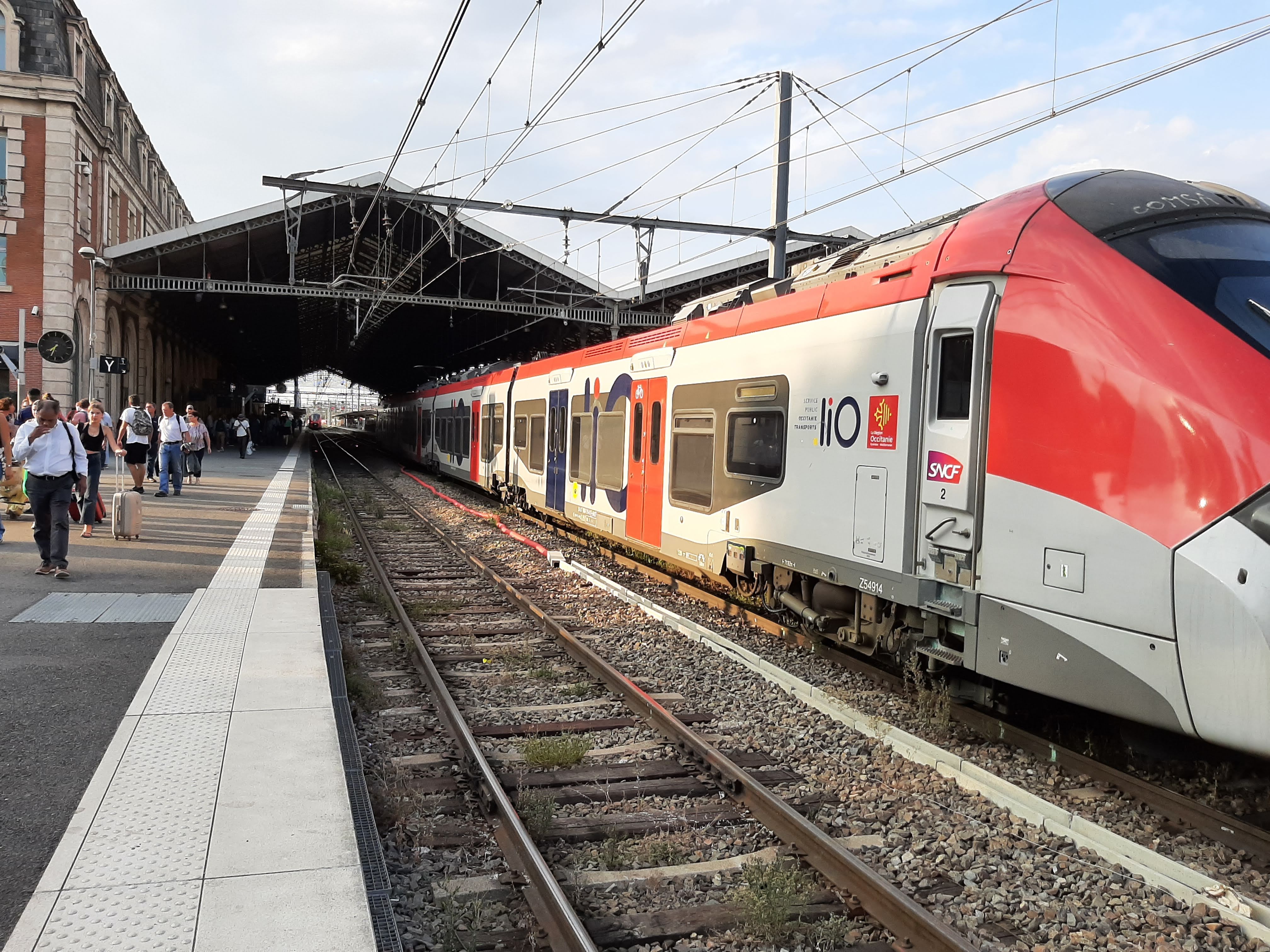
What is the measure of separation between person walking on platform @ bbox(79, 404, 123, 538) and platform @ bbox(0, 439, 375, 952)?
126 inches

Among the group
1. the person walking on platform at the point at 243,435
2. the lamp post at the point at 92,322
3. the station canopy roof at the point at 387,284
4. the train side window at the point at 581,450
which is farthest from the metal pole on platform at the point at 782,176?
the person walking on platform at the point at 243,435

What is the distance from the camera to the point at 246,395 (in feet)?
270

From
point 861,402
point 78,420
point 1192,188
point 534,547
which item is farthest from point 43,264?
point 1192,188

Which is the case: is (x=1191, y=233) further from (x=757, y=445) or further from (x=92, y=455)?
(x=92, y=455)

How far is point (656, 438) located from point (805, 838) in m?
6.42

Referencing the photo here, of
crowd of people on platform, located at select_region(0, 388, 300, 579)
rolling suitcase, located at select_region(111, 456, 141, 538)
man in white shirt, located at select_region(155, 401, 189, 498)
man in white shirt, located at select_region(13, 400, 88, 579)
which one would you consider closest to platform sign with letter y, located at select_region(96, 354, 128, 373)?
crowd of people on platform, located at select_region(0, 388, 300, 579)

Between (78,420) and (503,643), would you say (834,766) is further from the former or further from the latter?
(78,420)

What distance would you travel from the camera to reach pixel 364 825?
13.3 feet

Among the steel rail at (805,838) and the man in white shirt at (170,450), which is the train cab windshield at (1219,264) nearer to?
the steel rail at (805,838)

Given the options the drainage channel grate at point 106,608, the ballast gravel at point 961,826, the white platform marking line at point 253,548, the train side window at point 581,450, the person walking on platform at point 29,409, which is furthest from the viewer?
the train side window at point 581,450

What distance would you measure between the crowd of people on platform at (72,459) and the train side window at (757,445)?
6.29m

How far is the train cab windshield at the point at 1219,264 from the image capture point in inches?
179

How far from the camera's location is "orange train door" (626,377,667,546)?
10391 mm

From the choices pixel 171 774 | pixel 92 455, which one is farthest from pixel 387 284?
pixel 171 774
